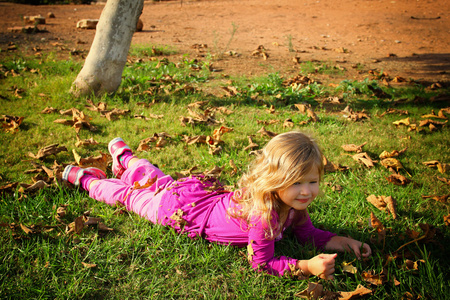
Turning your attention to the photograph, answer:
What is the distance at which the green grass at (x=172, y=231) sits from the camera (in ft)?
6.60

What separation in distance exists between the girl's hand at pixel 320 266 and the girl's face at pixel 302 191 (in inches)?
13.9

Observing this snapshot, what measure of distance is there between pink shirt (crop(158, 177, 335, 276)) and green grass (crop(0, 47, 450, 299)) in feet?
0.25

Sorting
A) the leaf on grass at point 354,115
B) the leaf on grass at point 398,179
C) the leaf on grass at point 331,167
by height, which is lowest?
the leaf on grass at point 354,115

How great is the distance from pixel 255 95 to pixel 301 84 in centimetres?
95

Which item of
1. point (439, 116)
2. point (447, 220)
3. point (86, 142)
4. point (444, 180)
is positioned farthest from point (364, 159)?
point (86, 142)

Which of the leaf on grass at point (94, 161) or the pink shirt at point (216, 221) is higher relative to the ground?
the pink shirt at point (216, 221)

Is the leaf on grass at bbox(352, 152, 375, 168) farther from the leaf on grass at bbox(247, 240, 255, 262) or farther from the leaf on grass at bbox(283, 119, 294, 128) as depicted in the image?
the leaf on grass at bbox(247, 240, 255, 262)

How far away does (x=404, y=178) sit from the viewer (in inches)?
120

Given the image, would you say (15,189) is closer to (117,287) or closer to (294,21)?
(117,287)

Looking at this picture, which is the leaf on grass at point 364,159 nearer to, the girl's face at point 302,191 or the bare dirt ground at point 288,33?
the girl's face at point 302,191

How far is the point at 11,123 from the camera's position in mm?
3826

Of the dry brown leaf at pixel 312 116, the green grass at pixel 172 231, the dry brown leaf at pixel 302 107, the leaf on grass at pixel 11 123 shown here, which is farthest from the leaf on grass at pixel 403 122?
the leaf on grass at pixel 11 123

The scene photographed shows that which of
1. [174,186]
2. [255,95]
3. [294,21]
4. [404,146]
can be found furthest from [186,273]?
[294,21]

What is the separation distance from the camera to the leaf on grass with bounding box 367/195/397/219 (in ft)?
8.52
